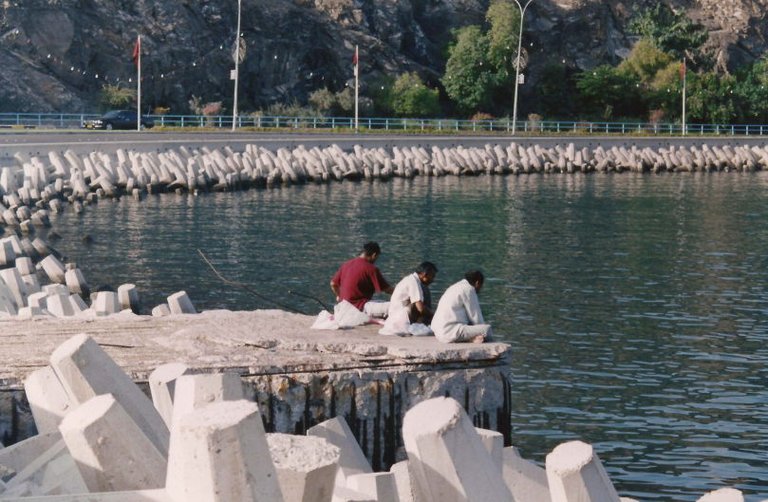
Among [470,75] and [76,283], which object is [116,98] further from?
[76,283]

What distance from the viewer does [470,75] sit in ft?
257

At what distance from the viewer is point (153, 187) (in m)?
43.9

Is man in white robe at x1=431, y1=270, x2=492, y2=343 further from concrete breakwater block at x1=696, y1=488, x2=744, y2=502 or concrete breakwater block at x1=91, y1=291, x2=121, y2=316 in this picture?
concrete breakwater block at x1=91, y1=291, x2=121, y2=316

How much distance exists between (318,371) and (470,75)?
225 ft

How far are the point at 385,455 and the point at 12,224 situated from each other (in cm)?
2396

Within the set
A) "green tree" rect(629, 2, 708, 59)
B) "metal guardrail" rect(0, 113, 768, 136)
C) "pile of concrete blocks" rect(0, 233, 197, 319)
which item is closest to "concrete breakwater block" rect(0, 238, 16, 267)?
"pile of concrete blocks" rect(0, 233, 197, 319)

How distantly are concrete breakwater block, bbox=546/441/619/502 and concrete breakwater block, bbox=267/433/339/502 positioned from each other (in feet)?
3.41

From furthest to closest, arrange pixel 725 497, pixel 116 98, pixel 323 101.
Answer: pixel 323 101 → pixel 116 98 → pixel 725 497

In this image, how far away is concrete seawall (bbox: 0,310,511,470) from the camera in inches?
408

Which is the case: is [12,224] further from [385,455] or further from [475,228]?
[385,455]

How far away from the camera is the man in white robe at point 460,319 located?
1177 centimetres

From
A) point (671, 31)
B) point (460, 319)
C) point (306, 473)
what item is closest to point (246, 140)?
point (460, 319)

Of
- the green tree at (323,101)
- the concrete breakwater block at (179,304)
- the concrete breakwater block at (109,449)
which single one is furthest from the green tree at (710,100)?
the concrete breakwater block at (109,449)

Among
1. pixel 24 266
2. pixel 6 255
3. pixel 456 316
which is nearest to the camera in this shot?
pixel 456 316
